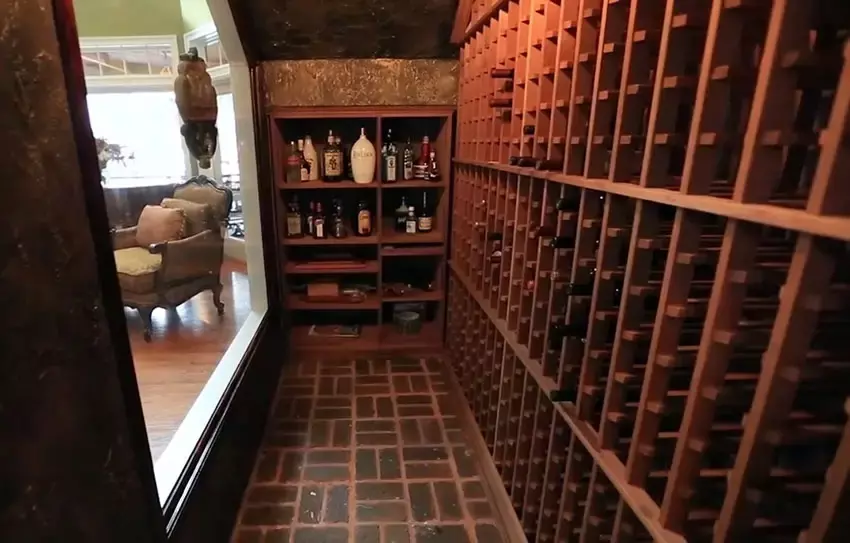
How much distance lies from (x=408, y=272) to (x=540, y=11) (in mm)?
2075

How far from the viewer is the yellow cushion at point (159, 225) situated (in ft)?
11.0

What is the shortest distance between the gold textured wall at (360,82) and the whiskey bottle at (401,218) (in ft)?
1.94

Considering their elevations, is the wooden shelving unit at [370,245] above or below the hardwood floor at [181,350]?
above

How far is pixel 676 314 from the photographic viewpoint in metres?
0.89

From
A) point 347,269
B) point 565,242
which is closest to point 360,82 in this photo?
point 347,269

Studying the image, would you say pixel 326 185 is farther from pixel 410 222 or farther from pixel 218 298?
pixel 218 298

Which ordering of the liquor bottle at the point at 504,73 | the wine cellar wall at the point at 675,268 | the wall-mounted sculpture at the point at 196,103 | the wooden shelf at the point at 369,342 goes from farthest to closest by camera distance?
the wooden shelf at the point at 369,342 → the wall-mounted sculpture at the point at 196,103 → the liquor bottle at the point at 504,73 → the wine cellar wall at the point at 675,268

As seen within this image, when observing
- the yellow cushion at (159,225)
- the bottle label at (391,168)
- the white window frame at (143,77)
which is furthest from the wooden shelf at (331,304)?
the white window frame at (143,77)

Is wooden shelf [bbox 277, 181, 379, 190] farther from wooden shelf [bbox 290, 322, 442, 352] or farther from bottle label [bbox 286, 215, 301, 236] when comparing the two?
wooden shelf [bbox 290, 322, 442, 352]

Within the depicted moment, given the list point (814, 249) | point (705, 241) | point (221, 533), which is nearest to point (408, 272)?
point (221, 533)

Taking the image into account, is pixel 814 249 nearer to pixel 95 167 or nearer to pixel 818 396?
pixel 818 396

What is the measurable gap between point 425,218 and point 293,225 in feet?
2.45

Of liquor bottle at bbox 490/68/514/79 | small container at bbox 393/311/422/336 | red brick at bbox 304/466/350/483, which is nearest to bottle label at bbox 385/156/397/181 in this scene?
small container at bbox 393/311/422/336

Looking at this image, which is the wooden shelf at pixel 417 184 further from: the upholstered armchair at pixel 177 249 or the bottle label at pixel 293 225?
the upholstered armchair at pixel 177 249
